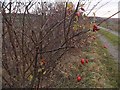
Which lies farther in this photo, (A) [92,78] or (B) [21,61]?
(A) [92,78]

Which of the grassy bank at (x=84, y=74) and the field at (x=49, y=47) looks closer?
the field at (x=49, y=47)

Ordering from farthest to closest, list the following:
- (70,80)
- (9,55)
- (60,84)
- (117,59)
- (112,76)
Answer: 1. (117,59)
2. (112,76)
3. (70,80)
4. (60,84)
5. (9,55)

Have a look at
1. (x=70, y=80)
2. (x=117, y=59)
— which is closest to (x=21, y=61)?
(x=70, y=80)

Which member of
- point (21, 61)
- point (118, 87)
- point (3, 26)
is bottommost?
point (118, 87)

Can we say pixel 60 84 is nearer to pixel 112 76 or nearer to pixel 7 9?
pixel 112 76

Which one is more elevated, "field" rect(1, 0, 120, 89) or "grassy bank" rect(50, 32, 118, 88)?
"field" rect(1, 0, 120, 89)

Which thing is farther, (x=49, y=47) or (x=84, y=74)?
(x=84, y=74)

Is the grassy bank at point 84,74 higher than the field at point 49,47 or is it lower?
lower

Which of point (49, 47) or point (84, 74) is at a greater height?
point (49, 47)

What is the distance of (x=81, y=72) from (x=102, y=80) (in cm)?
66

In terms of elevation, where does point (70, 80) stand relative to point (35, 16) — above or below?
below

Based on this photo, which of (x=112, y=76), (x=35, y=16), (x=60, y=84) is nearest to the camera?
(x=35, y=16)

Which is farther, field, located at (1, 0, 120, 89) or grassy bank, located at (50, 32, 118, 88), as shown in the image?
grassy bank, located at (50, 32, 118, 88)

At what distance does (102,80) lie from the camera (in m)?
6.93
